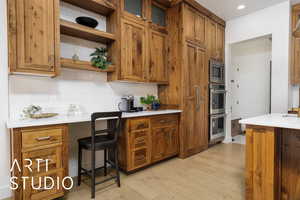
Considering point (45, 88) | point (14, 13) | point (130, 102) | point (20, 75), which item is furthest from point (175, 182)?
point (14, 13)

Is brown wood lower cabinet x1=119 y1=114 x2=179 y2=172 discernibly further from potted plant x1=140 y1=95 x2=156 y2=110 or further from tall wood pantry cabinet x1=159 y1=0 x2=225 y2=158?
potted plant x1=140 y1=95 x2=156 y2=110

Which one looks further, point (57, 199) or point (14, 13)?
point (57, 199)

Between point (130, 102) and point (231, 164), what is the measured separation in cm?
205

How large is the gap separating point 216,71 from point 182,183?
2712mm

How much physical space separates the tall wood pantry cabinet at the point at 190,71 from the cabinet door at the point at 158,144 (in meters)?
0.42

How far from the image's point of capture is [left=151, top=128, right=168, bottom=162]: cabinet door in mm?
2643

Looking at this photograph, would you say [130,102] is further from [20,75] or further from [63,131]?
[20,75]

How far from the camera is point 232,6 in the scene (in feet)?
10.9

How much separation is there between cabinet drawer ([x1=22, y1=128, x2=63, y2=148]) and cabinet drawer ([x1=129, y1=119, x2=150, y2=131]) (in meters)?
0.91

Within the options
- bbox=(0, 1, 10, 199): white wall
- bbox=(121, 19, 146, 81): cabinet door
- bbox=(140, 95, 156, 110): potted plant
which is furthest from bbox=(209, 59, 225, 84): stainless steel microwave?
bbox=(0, 1, 10, 199): white wall

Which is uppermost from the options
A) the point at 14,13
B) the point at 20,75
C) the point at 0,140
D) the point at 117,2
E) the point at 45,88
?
the point at 117,2

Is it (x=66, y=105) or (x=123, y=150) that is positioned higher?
(x=66, y=105)

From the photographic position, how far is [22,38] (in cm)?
169

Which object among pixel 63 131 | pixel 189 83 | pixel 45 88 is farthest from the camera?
pixel 189 83
